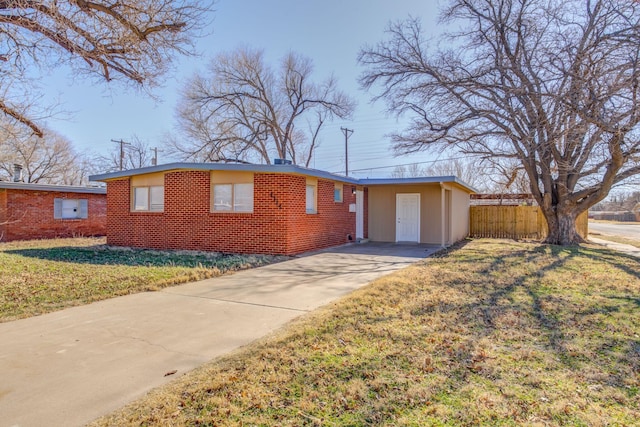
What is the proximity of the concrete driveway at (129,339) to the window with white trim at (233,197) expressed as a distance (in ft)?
12.2

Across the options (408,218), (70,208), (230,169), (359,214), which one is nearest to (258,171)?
(230,169)

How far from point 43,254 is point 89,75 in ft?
21.7

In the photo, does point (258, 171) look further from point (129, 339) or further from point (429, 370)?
point (429, 370)

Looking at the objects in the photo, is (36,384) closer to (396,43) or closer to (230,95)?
(396,43)

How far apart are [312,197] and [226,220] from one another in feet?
8.88

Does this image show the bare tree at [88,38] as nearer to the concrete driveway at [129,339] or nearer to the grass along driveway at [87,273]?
the grass along driveway at [87,273]

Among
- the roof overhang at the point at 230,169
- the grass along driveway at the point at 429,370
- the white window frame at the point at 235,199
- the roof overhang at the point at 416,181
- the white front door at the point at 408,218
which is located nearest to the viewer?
the grass along driveway at the point at 429,370

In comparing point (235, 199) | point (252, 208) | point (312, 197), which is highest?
point (312, 197)

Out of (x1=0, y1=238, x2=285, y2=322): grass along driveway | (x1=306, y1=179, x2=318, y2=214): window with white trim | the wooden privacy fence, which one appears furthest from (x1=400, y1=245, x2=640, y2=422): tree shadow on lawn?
the wooden privacy fence

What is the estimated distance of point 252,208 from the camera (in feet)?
34.9

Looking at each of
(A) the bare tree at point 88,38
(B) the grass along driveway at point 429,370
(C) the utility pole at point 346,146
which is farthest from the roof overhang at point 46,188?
(C) the utility pole at point 346,146

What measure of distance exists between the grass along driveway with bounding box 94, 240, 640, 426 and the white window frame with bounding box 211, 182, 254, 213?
5717 mm

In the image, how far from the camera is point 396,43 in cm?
1515

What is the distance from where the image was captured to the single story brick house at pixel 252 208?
10.5 meters
